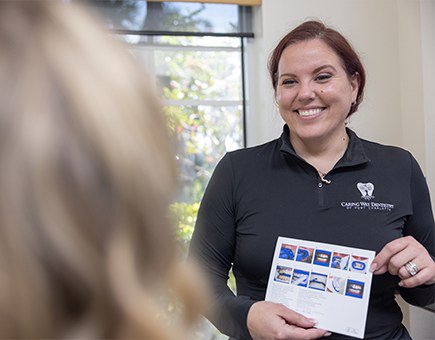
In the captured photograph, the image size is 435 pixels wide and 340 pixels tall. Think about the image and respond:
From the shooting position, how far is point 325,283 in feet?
4.72

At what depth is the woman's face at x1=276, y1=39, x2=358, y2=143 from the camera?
5.26ft

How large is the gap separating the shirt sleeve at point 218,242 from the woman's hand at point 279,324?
8cm

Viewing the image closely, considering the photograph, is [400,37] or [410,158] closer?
[410,158]

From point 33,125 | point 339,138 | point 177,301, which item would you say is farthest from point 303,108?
point 33,125

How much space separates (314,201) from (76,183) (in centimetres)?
120

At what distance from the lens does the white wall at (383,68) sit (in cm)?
243

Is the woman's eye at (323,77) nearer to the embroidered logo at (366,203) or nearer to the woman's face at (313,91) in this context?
the woman's face at (313,91)

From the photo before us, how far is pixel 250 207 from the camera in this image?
158 centimetres

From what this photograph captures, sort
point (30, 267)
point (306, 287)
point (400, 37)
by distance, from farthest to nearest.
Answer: point (400, 37), point (306, 287), point (30, 267)

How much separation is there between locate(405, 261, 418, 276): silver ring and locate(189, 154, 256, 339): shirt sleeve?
0.40 meters

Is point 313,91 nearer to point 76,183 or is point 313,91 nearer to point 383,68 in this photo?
point 383,68

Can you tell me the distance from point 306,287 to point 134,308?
3.48ft

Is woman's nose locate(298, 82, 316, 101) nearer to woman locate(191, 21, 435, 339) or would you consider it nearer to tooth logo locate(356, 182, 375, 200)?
woman locate(191, 21, 435, 339)

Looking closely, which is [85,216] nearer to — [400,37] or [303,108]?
[303,108]
